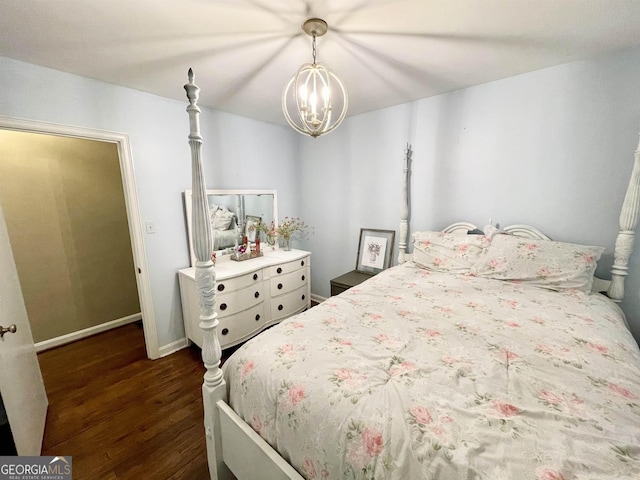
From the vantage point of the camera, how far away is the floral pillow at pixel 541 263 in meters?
1.67

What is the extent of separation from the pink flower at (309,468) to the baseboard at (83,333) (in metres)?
3.07

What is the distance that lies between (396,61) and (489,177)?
4.12ft

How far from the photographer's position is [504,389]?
2.87 feet

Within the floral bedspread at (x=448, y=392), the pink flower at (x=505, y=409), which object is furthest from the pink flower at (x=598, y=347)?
the pink flower at (x=505, y=409)

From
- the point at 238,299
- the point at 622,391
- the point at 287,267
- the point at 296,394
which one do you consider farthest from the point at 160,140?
the point at 622,391

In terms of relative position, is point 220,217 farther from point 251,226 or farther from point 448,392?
point 448,392

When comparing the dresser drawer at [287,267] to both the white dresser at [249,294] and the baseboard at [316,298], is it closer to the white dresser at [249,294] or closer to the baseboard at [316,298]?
the white dresser at [249,294]

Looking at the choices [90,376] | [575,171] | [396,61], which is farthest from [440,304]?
[90,376]

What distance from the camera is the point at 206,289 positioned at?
3.77 ft

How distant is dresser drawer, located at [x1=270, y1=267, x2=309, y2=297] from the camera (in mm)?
2692

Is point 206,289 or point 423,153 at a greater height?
point 423,153

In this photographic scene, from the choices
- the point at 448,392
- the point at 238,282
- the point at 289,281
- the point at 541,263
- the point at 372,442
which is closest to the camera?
the point at 372,442

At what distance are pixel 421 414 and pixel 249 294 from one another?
192 cm

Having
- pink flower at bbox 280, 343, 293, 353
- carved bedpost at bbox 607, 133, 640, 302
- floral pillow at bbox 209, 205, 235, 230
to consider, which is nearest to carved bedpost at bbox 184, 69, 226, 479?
pink flower at bbox 280, 343, 293, 353
